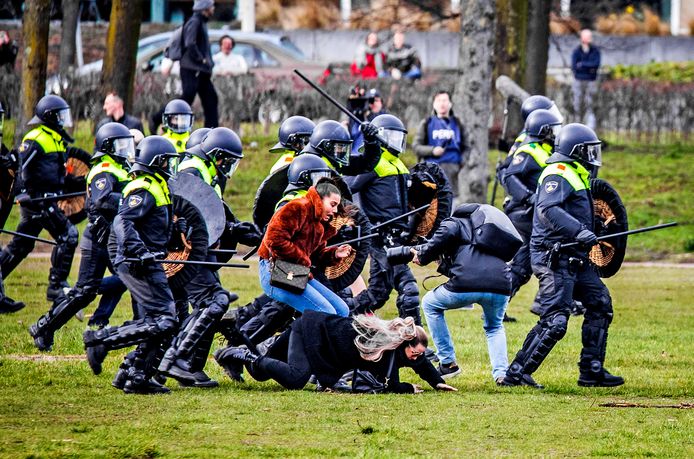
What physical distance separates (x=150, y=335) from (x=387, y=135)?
3761mm

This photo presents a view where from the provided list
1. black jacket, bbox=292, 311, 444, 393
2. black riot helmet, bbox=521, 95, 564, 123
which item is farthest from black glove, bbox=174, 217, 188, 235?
black riot helmet, bbox=521, 95, 564, 123

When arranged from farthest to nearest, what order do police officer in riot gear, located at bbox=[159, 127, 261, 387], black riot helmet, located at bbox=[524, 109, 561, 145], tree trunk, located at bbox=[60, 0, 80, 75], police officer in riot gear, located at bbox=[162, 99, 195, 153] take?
tree trunk, located at bbox=[60, 0, 80, 75]
police officer in riot gear, located at bbox=[162, 99, 195, 153]
black riot helmet, located at bbox=[524, 109, 561, 145]
police officer in riot gear, located at bbox=[159, 127, 261, 387]

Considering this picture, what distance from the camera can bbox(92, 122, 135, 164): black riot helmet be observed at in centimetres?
1369

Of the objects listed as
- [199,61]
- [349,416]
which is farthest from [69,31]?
[349,416]

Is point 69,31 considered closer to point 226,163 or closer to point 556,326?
point 226,163

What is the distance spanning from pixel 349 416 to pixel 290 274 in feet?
5.04

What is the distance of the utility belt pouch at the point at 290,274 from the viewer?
11336 mm

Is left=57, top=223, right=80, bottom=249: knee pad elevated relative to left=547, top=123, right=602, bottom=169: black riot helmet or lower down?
lower down

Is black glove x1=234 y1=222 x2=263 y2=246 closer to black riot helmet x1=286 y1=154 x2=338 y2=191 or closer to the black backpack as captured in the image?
black riot helmet x1=286 y1=154 x2=338 y2=191

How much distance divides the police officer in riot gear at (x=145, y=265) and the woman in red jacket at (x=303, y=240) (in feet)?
2.46

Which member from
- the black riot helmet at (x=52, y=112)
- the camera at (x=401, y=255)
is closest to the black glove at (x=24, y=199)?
the black riot helmet at (x=52, y=112)

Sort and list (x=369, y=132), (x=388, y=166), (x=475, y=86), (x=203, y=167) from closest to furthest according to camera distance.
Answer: (x=203, y=167), (x=369, y=132), (x=388, y=166), (x=475, y=86)

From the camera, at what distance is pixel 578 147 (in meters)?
12.0

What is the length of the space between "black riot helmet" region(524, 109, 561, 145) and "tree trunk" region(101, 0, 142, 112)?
11490 millimetres
